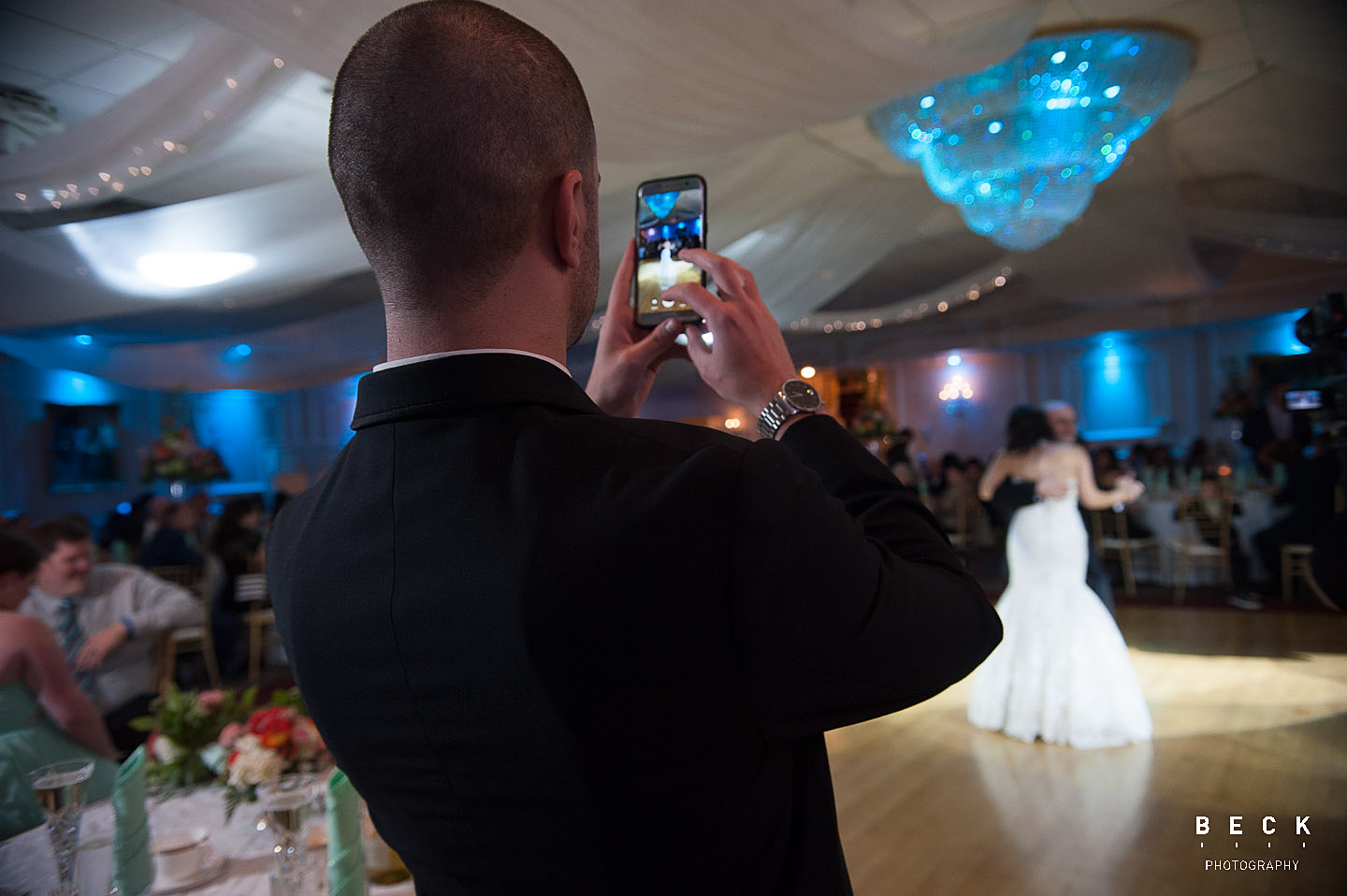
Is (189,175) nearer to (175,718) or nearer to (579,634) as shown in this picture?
(175,718)

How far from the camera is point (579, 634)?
524 millimetres

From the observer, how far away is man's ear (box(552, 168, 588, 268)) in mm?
603

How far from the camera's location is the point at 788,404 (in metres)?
0.70

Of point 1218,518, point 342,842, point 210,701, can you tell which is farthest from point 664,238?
point 1218,518

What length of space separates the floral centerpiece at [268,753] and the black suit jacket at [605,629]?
1189mm

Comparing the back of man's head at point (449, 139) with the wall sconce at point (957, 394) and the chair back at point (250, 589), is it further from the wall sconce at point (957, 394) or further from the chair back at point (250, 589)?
the wall sconce at point (957, 394)

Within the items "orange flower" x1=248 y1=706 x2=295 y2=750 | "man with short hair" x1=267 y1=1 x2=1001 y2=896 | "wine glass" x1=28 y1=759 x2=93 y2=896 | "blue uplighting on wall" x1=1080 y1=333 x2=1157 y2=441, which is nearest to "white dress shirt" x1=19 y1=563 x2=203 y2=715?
"orange flower" x1=248 y1=706 x2=295 y2=750

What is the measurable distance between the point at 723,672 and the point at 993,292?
10253mm

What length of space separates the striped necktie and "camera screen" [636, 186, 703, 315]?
137 inches

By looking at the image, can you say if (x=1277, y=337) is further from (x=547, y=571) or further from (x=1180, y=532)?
(x=547, y=571)

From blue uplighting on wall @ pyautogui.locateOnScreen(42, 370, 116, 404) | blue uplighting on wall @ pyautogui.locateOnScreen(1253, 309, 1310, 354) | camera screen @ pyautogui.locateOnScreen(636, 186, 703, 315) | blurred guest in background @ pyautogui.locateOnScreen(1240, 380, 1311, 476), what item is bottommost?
blurred guest in background @ pyautogui.locateOnScreen(1240, 380, 1311, 476)

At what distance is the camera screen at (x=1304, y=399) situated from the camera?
2.56 metres

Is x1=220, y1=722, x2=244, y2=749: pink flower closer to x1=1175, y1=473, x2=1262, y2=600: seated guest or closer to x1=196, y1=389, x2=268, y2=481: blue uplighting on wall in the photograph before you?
x1=196, y1=389, x2=268, y2=481: blue uplighting on wall

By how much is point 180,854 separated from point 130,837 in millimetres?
156
